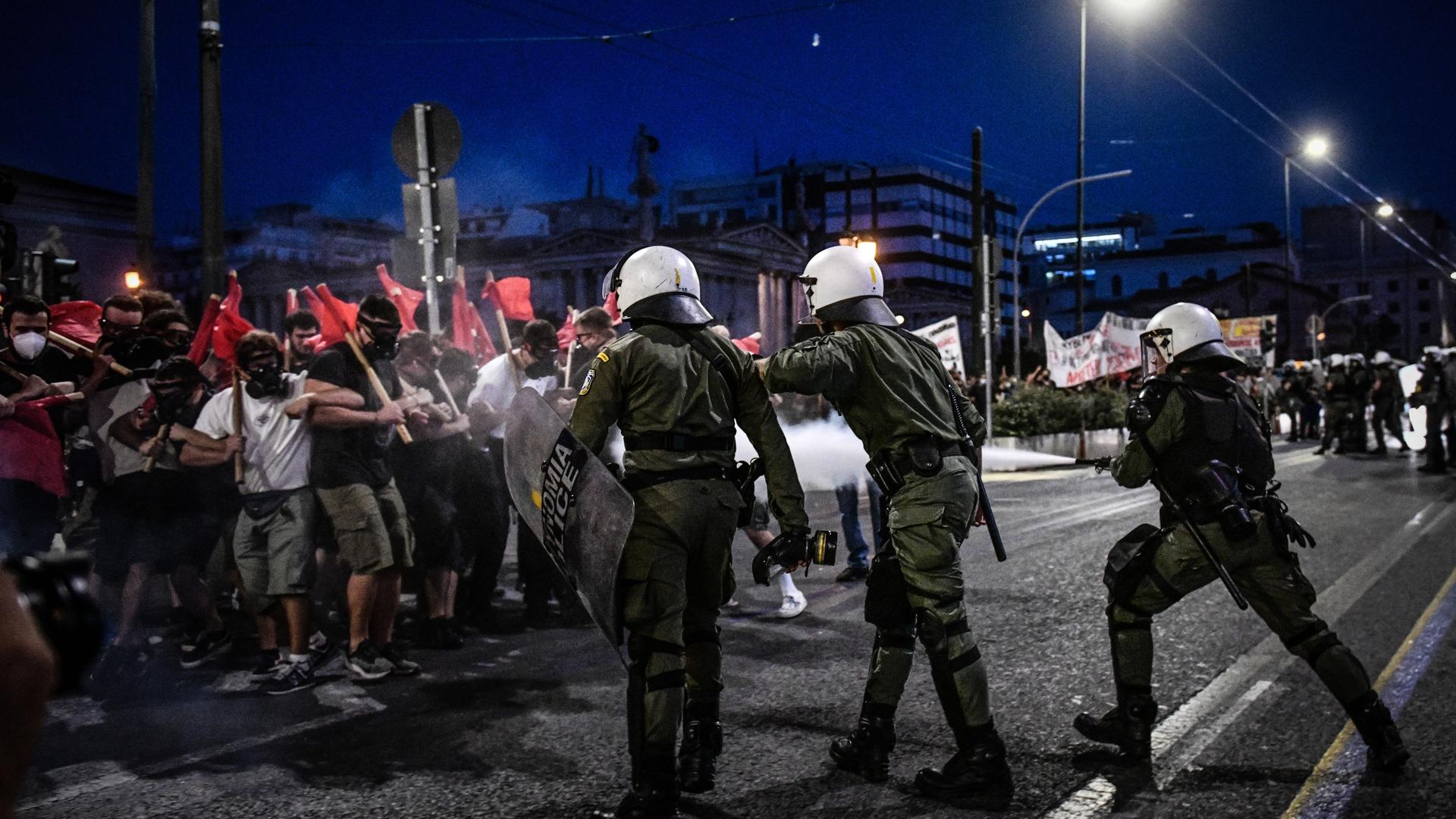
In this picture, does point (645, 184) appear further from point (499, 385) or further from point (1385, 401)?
point (499, 385)

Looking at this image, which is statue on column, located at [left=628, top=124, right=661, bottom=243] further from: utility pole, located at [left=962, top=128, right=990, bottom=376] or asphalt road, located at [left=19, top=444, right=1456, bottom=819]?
asphalt road, located at [left=19, top=444, right=1456, bottom=819]

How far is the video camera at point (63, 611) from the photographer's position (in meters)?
1.19

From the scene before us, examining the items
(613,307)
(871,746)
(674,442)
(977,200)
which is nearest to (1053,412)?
(977,200)

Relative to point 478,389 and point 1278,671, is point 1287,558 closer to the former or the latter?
point 1278,671

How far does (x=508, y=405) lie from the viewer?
734 cm

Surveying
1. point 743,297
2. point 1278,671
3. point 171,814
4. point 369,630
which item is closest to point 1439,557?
point 1278,671

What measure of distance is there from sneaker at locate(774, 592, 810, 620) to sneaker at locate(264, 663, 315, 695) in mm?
2725

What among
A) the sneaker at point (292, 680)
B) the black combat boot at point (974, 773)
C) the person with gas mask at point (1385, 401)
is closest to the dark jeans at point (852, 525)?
the sneaker at point (292, 680)

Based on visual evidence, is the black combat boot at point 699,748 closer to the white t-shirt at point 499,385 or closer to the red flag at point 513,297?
the white t-shirt at point 499,385

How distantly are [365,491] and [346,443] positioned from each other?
0.26m

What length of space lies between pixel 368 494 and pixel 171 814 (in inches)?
86.6

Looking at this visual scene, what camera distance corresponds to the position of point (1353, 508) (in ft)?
41.9

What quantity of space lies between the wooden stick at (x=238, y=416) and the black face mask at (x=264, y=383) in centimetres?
6

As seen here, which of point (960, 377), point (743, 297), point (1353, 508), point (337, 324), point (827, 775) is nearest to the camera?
point (827, 775)
